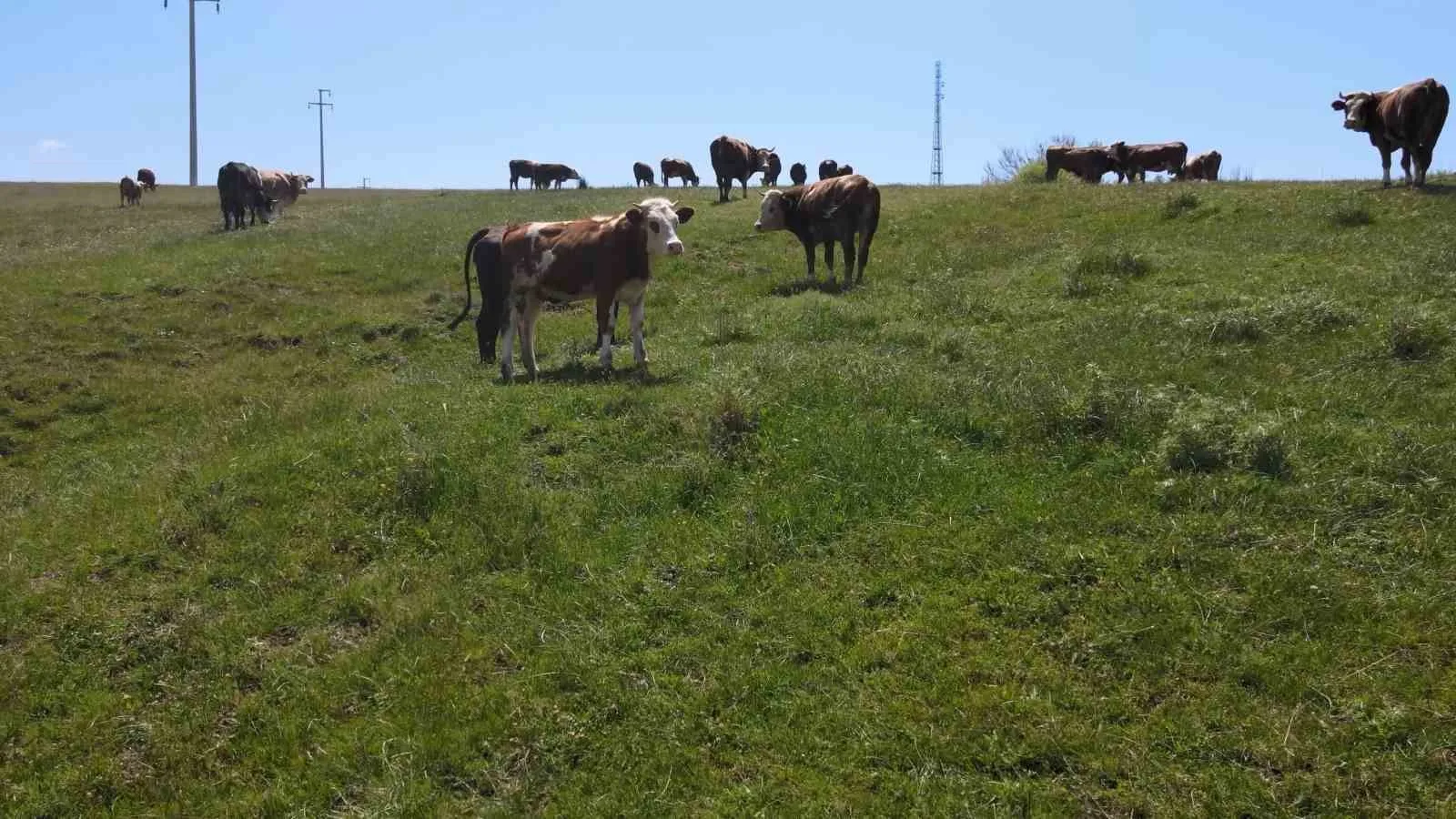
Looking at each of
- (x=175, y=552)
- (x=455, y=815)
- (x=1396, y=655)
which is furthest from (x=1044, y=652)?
(x=175, y=552)

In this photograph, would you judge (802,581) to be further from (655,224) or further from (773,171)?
(773,171)

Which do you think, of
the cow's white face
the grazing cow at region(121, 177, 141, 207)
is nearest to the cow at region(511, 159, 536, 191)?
the grazing cow at region(121, 177, 141, 207)

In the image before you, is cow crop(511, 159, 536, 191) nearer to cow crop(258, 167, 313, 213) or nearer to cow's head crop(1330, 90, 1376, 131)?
cow crop(258, 167, 313, 213)

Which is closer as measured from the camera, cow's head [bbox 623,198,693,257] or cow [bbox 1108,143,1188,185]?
cow's head [bbox 623,198,693,257]

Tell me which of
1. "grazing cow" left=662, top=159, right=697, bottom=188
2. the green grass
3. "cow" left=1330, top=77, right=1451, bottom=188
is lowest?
the green grass

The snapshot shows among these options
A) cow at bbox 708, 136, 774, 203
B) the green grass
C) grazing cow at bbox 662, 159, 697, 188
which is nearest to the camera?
the green grass

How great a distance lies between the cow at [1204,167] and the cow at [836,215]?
25.0 metres

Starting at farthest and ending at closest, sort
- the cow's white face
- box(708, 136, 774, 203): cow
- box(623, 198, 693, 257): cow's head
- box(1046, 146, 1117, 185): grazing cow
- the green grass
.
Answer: box(1046, 146, 1117, 185): grazing cow → box(708, 136, 774, 203): cow → the cow's white face → box(623, 198, 693, 257): cow's head → the green grass

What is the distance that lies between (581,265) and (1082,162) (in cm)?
2973

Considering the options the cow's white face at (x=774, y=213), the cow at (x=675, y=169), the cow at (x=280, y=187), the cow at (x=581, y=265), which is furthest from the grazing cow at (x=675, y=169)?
the cow at (x=581, y=265)

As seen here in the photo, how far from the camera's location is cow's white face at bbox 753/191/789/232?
21.0 metres

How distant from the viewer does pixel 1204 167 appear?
41.6 m

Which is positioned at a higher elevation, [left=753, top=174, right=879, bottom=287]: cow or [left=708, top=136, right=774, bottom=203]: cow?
[left=708, top=136, right=774, bottom=203]: cow

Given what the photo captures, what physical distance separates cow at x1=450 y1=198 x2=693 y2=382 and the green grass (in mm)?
790
